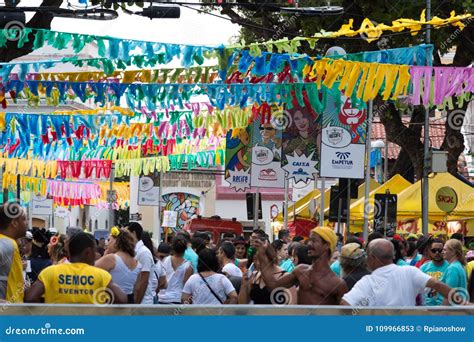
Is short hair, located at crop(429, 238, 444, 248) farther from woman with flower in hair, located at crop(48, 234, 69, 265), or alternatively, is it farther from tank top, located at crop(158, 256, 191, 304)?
woman with flower in hair, located at crop(48, 234, 69, 265)

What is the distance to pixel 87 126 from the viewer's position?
2388cm

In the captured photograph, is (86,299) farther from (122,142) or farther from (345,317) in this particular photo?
(122,142)

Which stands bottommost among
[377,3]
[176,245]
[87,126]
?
[176,245]

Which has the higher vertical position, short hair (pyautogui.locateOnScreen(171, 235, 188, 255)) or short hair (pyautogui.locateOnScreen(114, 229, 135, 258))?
short hair (pyautogui.locateOnScreen(114, 229, 135, 258))

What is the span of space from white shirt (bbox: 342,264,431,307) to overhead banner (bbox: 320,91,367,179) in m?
10.00

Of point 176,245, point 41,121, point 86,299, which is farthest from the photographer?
point 41,121

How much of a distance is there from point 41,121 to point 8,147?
5899 mm

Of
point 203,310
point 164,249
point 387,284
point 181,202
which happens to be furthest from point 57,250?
point 181,202

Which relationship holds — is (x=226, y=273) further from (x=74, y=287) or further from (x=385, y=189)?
(x=385, y=189)

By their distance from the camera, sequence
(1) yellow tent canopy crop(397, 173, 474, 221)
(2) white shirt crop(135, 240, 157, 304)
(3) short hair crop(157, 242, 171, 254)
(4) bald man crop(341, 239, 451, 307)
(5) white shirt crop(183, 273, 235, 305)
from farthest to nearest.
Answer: (1) yellow tent canopy crop(397, 173, 474, 221), (3) short hair crop(157, 242, 171, 254), (5) white shirt crop(183, 273, 235, 305), (2) white shirt crop(135, 240, 157, 304), (4) bald man crop(341, 239, 451, 307)

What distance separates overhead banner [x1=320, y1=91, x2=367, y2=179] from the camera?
20156mm

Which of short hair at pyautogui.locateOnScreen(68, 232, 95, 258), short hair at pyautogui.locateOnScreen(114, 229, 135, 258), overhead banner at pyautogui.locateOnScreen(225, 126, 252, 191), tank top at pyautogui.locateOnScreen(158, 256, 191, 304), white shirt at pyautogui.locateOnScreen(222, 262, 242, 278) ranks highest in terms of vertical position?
overhead banner at pyautogui.locateOnScreen(225, 126, 252, 191)

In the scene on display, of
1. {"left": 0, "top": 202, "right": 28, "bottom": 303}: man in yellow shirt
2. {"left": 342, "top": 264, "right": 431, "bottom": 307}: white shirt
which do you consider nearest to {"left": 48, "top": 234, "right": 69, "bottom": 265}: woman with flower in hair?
{"left": 0, "top": 202, "right": 28, "bottom": 303}: man in yellow shirt

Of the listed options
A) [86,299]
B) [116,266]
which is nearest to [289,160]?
[116,266]
